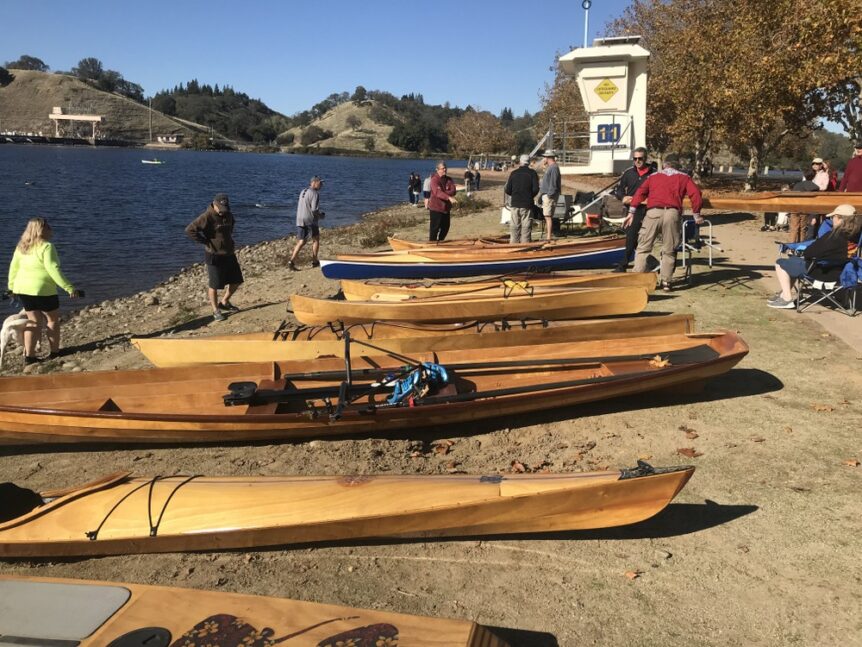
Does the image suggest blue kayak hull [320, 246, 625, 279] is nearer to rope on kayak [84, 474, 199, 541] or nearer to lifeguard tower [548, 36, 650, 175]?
lifeguard tower [548, 36, 650, 175]

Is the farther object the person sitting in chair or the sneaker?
the sneaker

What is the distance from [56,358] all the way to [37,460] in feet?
13.1

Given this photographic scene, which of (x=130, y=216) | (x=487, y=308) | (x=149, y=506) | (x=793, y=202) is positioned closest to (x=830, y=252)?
(x=793, y=202)

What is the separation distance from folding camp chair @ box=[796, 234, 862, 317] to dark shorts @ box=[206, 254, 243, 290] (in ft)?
29.0

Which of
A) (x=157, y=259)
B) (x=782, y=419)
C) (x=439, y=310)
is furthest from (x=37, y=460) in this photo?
(x=157, y=259)

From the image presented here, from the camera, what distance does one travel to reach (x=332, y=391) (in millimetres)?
6027

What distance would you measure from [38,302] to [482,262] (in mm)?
7150

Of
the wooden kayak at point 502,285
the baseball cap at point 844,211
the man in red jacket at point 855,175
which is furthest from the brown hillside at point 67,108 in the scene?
the baseball cap at point 844,211

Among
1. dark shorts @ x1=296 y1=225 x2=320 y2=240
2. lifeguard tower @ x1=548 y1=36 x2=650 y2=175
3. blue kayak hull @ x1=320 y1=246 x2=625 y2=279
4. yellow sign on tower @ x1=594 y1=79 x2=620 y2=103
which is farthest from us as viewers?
yellow sign on tower @ x1=594 y1=79 x2=620 y2=103

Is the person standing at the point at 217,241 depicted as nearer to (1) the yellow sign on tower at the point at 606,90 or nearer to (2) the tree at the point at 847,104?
(1) the yellow sign on tower at the point at 606,90

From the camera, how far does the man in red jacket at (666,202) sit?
941cm

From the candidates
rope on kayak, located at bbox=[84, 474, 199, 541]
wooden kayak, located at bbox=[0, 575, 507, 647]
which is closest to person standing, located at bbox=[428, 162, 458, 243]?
rope on kayak, located at bbox=[84, 474, 199, 541]

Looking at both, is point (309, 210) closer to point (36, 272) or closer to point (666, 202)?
point (36, 272)

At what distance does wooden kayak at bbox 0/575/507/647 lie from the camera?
2848 mm
